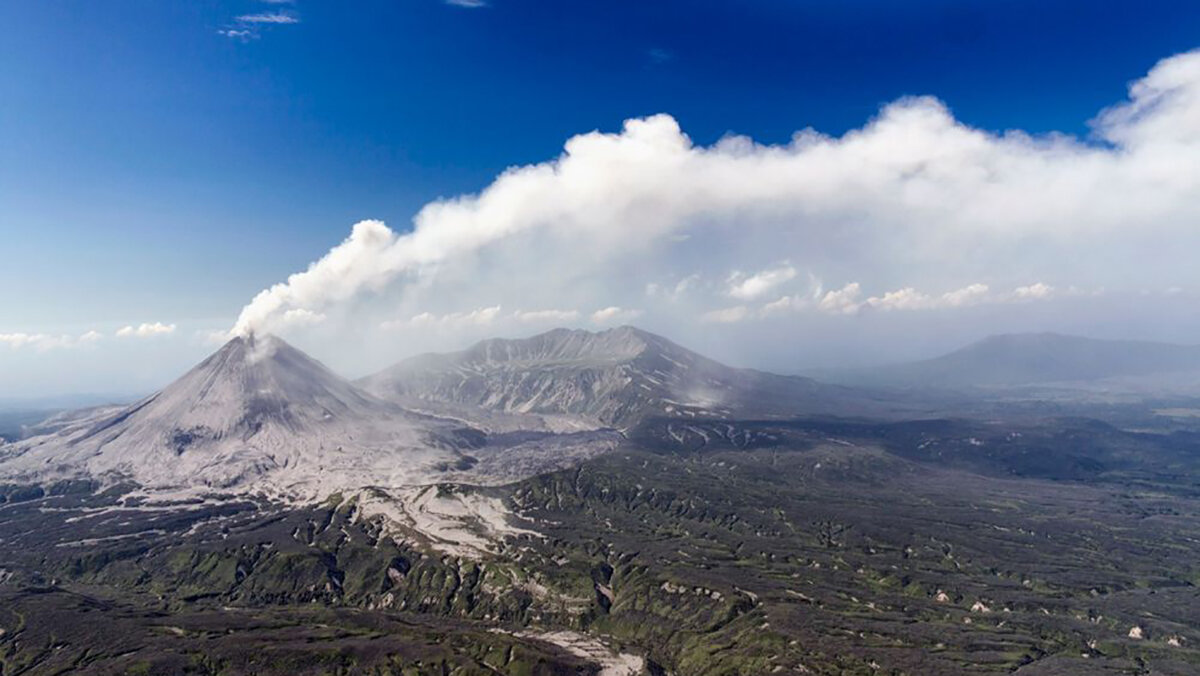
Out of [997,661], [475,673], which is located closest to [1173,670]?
[997,661]

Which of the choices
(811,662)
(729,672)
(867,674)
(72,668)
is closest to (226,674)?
(72,668)

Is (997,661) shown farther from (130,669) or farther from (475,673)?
(130,669)

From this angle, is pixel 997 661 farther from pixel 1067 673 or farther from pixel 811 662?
pixel 811 662

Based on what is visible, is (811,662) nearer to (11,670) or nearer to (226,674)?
(226,674)

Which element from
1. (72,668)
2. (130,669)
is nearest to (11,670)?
(72,668)

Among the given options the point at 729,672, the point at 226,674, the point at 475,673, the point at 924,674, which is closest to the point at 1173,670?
the point at 924,674

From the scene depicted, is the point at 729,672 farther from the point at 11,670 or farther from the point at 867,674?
the point at 11,670
